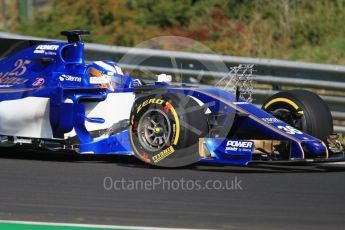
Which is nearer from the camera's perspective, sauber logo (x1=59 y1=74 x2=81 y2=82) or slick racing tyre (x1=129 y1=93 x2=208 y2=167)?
slick racing tyre (x1=129 y1=93 x2=208 y2=167)

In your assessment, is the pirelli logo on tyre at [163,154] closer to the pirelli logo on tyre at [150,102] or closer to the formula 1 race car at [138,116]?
the formula 1 race car at [138,116]

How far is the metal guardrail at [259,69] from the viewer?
1172cm

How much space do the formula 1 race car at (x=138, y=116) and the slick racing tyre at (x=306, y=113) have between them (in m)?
0.01

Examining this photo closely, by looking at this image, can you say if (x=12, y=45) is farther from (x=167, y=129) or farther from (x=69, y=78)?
(x=167, y=129)

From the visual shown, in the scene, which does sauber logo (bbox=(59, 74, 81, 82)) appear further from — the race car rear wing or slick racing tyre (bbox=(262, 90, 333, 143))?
slick racing tyre (bbox=(262, 90, 333, 143))

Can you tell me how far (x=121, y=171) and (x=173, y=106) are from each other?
2.76 feet

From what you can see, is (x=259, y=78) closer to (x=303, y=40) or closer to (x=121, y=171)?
(x=121, y=171)

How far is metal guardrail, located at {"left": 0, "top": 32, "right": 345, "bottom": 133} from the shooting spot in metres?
11.7

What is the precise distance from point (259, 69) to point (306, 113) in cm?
325

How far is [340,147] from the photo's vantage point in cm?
884

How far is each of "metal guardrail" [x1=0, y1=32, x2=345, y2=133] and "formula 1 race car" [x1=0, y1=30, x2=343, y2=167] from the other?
175 cm

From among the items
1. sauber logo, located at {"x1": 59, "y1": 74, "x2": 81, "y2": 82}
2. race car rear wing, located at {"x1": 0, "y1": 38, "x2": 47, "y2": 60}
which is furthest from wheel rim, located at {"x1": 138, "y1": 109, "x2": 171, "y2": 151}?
race car rear wing, located at {"x1": 0, "y1": 38, "x2": 47, "y2": 60}

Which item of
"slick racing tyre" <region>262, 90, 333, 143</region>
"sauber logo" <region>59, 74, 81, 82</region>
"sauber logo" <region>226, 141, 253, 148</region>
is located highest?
"sauber logo" <region>59, 74, 81, 82</region>

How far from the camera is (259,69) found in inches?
A: 482
